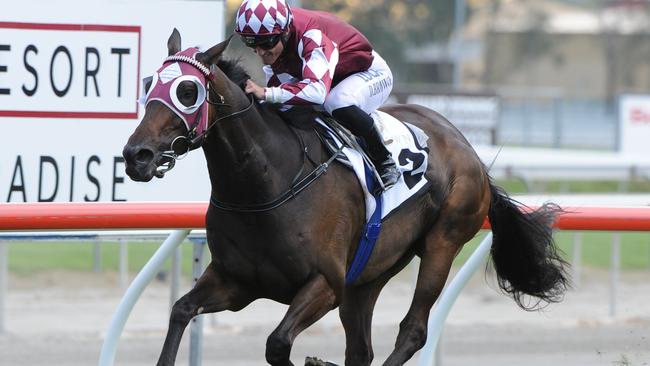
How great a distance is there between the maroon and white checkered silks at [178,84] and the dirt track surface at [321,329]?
2.45 metres

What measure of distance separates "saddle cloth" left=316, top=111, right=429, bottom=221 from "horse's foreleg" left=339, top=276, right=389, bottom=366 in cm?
42

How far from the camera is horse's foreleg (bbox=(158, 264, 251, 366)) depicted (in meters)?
4.06

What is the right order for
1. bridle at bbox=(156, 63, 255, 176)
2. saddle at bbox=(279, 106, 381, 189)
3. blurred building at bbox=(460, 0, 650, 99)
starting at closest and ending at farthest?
bridle at bbox=(156, 63, 255, 176)
saddle at bbox=(279, 106, 381, 189)
blurred building at bbox=(460, 0, 650, 99)

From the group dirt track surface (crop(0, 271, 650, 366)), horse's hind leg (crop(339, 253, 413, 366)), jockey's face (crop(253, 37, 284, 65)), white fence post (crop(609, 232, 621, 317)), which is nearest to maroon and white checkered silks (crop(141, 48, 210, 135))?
jockey's face (crop(253, 37, 284, 65))

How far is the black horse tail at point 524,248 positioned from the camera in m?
5.20

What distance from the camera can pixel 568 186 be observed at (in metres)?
14.2

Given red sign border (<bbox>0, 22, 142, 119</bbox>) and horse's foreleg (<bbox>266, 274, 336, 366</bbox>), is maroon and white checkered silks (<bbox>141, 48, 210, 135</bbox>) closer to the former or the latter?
horse's foreleg (<bbox>266, 274, 336, 366</bbox>)

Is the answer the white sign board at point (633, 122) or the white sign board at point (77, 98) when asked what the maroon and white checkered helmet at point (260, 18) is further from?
the white sign board at point (633, 122)

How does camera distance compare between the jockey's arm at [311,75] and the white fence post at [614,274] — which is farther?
the white fence post at [614,274]

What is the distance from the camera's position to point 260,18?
4.09 m

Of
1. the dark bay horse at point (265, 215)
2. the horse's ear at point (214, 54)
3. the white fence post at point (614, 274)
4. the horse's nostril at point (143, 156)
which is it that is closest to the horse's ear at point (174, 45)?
the dark bay horse at point (265, 215)

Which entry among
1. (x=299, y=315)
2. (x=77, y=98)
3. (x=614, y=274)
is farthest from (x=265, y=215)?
(x=614, y=274)

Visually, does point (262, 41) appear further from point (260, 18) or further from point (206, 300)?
point (206, 300)

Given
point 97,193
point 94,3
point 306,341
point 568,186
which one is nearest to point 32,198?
point 97,193
